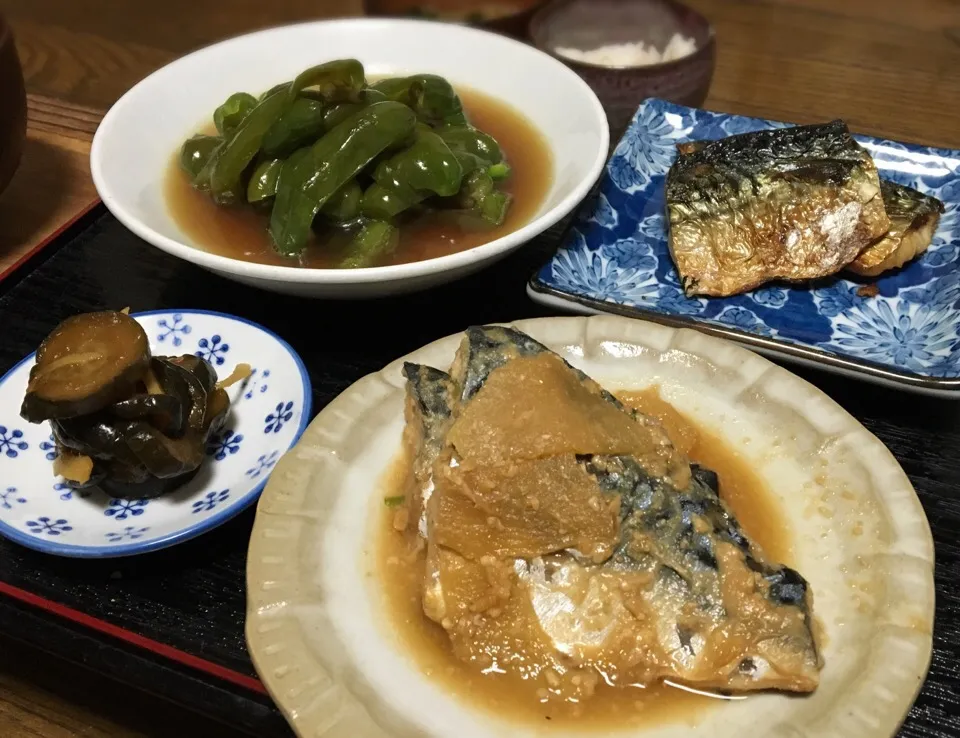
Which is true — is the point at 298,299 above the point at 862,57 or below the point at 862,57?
below

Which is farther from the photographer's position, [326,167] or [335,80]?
[335,80]

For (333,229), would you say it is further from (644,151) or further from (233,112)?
(644,151)

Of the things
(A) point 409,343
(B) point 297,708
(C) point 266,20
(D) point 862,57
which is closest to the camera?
(B) point 297,708

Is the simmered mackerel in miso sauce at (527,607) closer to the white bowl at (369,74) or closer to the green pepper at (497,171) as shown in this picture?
the white bowl at (369,74)

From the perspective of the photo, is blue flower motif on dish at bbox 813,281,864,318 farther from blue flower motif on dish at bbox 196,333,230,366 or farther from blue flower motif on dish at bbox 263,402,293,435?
blue flower motif on dish at bbox 196,333,230,366

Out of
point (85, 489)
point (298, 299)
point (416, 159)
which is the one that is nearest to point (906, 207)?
point (416, 159)

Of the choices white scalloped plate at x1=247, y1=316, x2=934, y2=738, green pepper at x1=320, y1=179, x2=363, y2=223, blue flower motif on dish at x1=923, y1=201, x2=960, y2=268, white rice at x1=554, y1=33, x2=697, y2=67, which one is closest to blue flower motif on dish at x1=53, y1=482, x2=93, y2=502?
white scalloped plate at x1=247, y1=316, x2=934, y2=738

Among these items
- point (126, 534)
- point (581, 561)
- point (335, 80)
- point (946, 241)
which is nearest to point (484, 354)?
point (581, 561)

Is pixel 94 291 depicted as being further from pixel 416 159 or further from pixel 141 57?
pixel 141 57
